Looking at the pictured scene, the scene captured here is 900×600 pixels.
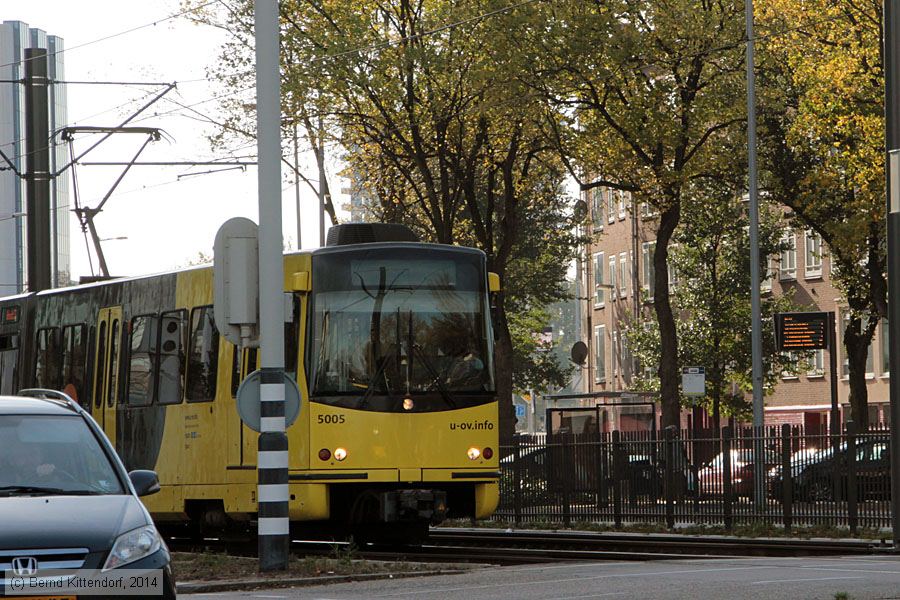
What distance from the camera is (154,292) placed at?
2247 centimetres

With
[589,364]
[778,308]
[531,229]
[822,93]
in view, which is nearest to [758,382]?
[822,93]

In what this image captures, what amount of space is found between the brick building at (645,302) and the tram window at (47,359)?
71.3 feet

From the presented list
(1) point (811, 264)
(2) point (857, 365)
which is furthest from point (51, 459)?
(1) point (811, 264)

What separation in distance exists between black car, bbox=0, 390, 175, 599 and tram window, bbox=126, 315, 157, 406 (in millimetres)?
11071

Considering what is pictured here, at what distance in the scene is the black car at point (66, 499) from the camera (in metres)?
8.88

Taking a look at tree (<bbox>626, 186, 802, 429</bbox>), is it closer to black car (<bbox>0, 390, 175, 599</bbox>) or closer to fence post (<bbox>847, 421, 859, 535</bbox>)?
fence post (<bbox>847, 421, 859, 535</bbox>)

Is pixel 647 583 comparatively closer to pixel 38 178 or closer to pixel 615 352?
pixel 38 178

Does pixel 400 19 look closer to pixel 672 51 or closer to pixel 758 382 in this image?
pixel 672 51

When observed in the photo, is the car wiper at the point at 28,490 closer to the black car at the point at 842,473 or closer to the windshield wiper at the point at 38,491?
the windshield wiper at the point at 38,491

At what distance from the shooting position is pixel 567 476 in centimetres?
2844

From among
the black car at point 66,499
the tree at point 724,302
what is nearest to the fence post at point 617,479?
the black car at point 66,499

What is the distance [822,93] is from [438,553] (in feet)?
62.4

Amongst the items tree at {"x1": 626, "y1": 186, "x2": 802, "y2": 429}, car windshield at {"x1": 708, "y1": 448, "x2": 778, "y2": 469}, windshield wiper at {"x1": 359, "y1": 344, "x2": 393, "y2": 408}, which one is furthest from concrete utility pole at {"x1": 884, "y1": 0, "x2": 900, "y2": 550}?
tree at {"x1": 626, "y1": 186, "x2": 802, "y2": 429}

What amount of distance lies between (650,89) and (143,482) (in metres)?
28.7
